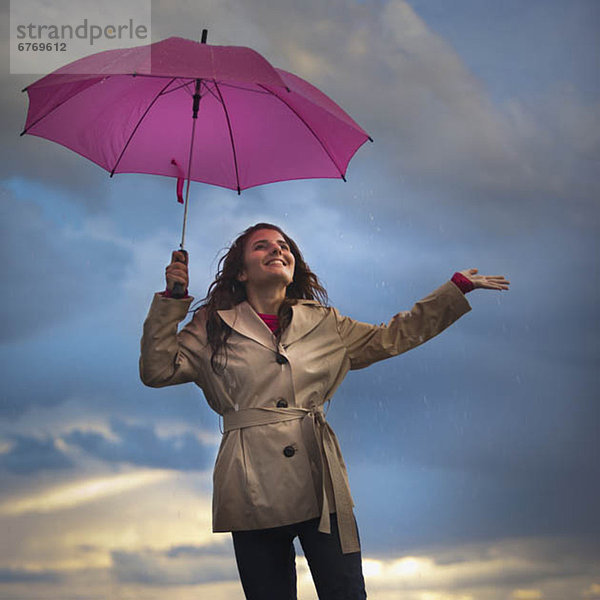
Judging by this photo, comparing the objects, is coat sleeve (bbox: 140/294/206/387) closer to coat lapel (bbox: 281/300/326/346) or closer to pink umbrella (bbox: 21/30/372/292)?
coat lapel (bbox: 281/300/326/346)

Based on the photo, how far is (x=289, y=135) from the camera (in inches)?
205

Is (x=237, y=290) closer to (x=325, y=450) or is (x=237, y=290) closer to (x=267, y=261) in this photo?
(x=267, y=261)

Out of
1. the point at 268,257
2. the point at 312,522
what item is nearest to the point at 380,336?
the point at 268,257

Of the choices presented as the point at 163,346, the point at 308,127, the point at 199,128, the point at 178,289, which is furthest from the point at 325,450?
the point at 199,128

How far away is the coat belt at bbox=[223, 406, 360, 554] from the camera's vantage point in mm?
4262

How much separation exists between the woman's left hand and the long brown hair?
0.90 metres

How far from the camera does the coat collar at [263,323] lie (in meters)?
4.62

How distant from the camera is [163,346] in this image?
446cm

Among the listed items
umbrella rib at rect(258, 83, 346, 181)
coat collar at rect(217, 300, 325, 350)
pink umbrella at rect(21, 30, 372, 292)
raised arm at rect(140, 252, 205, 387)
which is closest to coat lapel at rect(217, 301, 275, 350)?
coat collar at rect(217, 300, 325, 350)

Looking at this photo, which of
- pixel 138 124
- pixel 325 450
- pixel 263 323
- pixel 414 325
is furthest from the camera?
pixel 138 124

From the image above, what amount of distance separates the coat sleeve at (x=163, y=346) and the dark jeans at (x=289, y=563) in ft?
3.01

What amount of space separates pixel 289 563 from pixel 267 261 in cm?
169

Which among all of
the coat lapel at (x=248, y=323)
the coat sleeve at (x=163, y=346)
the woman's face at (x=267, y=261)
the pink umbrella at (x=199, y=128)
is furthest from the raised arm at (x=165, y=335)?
the pink umbrella at (x=199, y=128)

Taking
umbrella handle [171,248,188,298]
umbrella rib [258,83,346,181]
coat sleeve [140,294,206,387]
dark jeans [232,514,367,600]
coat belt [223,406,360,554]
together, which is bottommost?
dark jeans [232,514,367,600]
